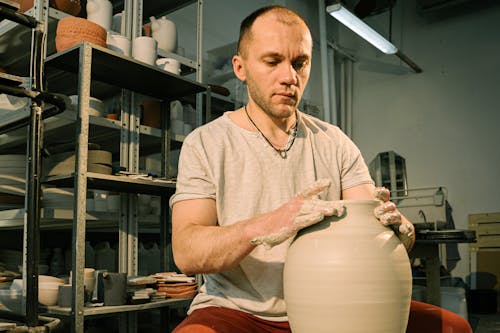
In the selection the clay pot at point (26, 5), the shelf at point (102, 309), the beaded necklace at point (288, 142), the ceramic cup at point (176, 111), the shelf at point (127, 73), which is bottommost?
the shelf at point (102, 309)

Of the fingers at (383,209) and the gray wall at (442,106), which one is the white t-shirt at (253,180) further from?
the gray wall at (442,106)

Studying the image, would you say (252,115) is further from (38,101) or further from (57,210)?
(57,210)

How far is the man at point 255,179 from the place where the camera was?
118 cm

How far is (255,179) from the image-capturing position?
141cm

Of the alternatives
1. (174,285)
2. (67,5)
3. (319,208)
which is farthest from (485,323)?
(67,5)

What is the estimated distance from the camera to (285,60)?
1421 millimetres

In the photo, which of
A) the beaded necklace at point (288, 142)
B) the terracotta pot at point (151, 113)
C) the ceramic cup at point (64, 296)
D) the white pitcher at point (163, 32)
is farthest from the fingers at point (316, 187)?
the white pitcher at point (163, 32)

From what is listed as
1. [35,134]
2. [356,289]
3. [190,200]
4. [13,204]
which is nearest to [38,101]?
[35,134]

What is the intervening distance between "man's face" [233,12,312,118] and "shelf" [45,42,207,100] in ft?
3.56

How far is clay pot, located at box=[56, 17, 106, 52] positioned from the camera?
231 centimetres

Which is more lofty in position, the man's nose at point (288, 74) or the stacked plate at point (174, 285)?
the man's nose at point (288, 74)

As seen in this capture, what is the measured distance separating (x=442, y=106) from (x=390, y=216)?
5.44 m

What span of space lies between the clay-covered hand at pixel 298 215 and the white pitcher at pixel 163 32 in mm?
2253

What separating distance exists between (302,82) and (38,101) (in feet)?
3.05
